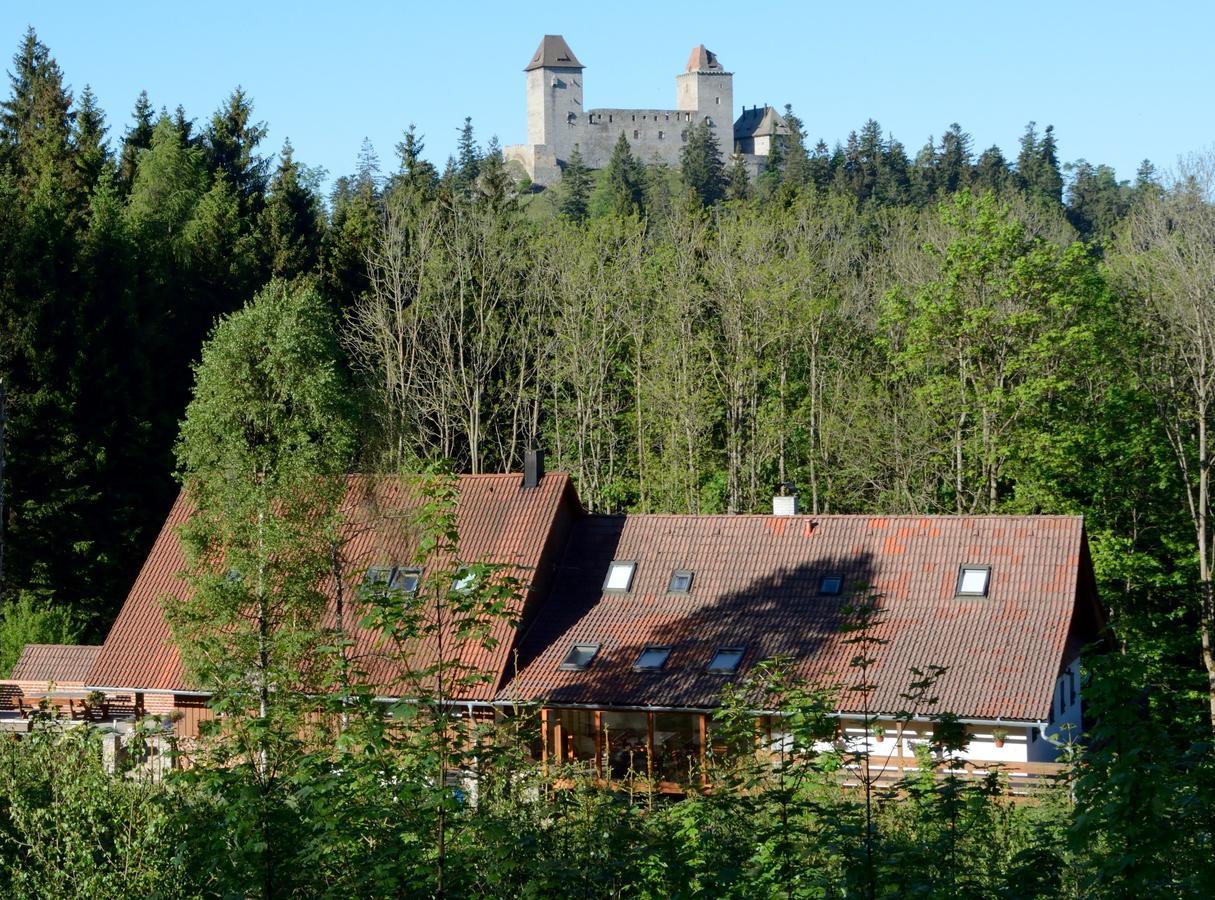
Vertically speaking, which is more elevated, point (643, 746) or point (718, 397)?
point (718, 397)

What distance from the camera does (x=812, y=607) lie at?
2434cm

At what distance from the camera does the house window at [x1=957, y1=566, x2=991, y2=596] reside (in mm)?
24172

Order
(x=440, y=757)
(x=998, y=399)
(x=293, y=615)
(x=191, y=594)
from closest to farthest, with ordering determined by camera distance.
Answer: (x=440, y=757) < (x=293, y=615) < (x=191, y=594) < (x=998, y=399)

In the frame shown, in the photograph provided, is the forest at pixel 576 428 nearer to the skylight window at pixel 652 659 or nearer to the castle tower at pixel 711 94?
the skylight window at pixel 652 659

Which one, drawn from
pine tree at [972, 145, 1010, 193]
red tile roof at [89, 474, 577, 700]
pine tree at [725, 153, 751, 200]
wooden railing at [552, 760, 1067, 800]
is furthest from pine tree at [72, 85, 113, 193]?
pine tree at [972, 145, 1010, 193]

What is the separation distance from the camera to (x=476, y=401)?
4466 centimetres

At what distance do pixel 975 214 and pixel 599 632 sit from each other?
1697 centimetres

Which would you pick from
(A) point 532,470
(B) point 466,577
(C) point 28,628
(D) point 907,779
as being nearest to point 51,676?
(C) point 28,628

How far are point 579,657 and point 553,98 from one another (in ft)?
438

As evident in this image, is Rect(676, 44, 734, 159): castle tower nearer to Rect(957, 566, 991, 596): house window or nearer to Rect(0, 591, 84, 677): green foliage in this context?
Rect(0, 591, 84, 677): green foliage

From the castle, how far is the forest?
8691 centimetres

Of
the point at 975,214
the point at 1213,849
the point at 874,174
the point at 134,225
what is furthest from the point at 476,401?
the point at 874,174

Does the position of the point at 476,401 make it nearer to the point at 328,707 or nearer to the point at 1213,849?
the point at 328,707

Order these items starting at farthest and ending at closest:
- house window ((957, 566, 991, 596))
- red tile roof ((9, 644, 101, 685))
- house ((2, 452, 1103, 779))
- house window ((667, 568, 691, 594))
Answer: red tile roof ((9, 644, 101, 685)) → house window ((667, 568, 691, 594)) → house window ((957, 566, 991, 596)) → house ((2, 452, 1103, 779))
